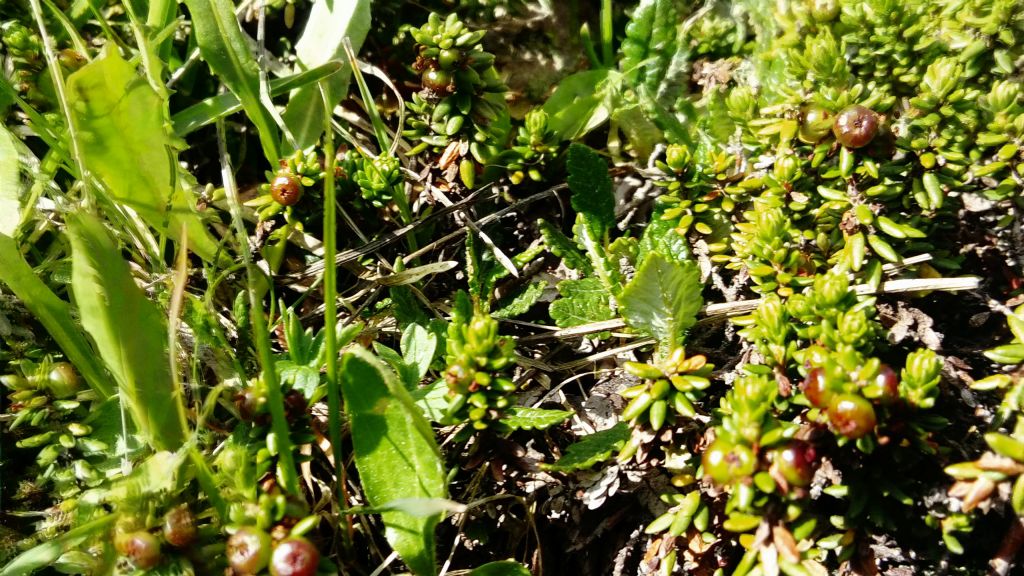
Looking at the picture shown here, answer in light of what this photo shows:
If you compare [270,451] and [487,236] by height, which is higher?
[487,236]

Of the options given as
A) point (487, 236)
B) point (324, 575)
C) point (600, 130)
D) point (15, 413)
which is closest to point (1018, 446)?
point (324, 575)

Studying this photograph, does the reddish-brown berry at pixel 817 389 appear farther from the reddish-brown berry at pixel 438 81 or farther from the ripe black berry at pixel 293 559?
the reddish-brown berry at pixel 438 81

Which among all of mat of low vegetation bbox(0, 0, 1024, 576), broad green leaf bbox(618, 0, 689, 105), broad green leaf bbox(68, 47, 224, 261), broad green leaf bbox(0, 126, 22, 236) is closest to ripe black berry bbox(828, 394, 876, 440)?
mat of low vegetation bbox(0, 0, 1024, 576)

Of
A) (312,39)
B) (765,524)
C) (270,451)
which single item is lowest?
(765,524)

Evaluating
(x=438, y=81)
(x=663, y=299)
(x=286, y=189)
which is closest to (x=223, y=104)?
(x=286, y=189)

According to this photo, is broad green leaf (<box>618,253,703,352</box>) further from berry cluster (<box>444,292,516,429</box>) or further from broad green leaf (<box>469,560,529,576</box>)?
broad green leaf (<box>469,560,529,576</box>)

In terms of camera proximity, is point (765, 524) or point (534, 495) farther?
point (534, 495)

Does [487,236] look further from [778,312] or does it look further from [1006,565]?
[1006,565]
